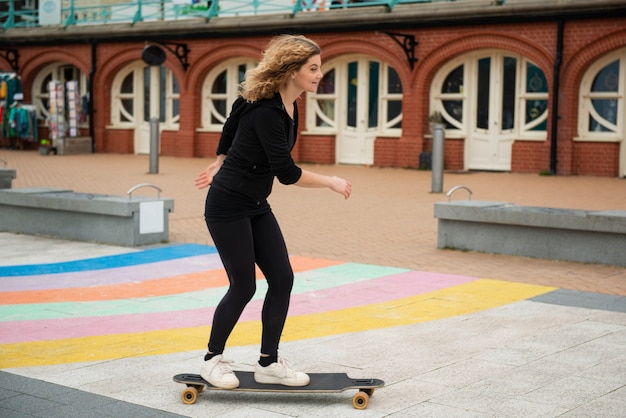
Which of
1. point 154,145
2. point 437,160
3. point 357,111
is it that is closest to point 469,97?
point 357,111

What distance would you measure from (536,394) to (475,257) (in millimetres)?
5110

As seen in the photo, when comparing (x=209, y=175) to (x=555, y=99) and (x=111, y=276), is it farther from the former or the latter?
(x=555, y=99)

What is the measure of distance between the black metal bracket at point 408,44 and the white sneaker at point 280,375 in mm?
18535

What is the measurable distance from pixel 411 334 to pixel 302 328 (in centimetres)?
73

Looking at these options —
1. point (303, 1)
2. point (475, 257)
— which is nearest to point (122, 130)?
point (303, 1)

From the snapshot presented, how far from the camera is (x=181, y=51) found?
90.9 ft

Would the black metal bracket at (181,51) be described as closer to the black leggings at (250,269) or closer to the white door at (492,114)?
the white door at (492,114)

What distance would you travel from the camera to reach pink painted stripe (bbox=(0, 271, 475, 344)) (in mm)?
6273

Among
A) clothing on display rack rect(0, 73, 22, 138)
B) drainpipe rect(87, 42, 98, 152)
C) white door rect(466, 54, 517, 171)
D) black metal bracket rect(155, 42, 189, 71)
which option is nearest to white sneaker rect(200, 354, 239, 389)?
white door rect(466, 54, 517, 171)

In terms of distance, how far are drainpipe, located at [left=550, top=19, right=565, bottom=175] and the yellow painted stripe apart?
1330cm

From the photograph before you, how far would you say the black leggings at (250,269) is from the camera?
4.61 meters

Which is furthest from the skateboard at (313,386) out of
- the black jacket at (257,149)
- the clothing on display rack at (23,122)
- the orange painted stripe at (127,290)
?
the clothing on display rack at (23,122)

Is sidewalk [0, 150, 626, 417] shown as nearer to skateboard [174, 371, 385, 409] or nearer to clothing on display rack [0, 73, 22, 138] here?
skateboard [174, 371, 385, 409]

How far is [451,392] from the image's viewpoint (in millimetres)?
4820
